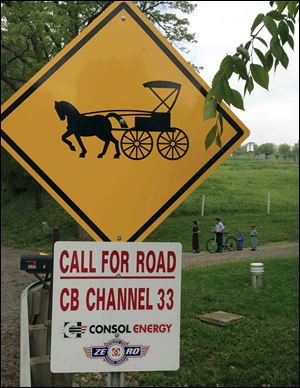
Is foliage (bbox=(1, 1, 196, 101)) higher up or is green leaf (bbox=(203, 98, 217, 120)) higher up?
foliage (bbox=(1, 1, 196, 101))

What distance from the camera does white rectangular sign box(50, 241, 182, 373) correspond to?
2072mm

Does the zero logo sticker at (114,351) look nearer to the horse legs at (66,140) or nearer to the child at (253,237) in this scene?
the horse legs at (66,140)

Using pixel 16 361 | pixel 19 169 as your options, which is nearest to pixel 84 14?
pixel 19 169

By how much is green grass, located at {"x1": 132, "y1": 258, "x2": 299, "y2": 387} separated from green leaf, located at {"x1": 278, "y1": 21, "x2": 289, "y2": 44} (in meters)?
3.07

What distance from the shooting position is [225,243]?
2680 millimetres

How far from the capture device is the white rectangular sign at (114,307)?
2072 mm

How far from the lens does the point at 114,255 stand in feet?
6.95

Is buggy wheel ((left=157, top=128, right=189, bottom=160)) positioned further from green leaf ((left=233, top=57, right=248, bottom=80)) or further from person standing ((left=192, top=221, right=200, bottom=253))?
person standing ((left=192, top=221, right=200, bottom=253))

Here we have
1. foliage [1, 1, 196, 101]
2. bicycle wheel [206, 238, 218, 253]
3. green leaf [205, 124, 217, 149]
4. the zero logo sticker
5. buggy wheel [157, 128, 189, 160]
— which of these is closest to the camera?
green leaf [205, 124, 217, 149]

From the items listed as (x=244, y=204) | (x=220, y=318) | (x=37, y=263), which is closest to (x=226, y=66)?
(x=244, y=204)

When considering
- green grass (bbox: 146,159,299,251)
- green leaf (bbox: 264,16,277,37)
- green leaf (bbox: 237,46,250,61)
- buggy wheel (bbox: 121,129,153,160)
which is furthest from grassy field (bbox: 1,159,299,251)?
green leaf (bbox: 264,16,277,37)

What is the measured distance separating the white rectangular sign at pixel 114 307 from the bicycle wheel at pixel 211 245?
1.63 feet

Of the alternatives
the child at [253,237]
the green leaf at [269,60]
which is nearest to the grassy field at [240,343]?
the child at [253,237]

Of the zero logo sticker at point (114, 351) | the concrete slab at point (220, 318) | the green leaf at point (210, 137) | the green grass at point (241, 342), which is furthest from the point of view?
the concrete slab at point (220, 318)
